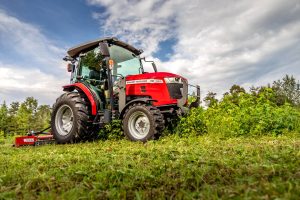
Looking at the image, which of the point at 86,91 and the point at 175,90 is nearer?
the point at 175,90

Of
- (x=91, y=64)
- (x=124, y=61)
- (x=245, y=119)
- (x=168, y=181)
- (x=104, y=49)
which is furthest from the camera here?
(x=91, y=64)

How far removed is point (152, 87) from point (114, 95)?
3.88ft

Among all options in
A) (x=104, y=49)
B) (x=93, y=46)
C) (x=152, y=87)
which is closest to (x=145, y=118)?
(x=152, y=87)

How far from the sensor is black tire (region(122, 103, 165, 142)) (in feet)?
23.1

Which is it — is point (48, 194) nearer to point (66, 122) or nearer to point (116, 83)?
point (116, 83)

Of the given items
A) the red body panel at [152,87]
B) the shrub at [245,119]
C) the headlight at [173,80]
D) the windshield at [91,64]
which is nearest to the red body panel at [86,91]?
the windshield at [91,64]

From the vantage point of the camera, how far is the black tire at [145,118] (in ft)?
23.1

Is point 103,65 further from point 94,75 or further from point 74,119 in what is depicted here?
point 74,119

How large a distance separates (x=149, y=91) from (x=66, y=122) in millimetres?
2965

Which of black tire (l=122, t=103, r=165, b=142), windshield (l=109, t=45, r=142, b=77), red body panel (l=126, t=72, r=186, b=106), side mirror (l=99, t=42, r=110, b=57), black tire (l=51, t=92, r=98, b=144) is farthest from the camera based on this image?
windshield (l=109, t=45, r=142, b=77)

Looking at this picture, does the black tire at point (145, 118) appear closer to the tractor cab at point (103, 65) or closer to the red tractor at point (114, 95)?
the red tractor at point (114, 95)

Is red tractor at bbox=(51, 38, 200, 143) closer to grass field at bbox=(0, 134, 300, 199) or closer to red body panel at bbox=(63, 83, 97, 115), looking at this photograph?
red body panel at bbox=(63, 83, 97, 115)

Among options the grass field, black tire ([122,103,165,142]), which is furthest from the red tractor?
the grass field

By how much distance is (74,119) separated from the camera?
8211 mm
